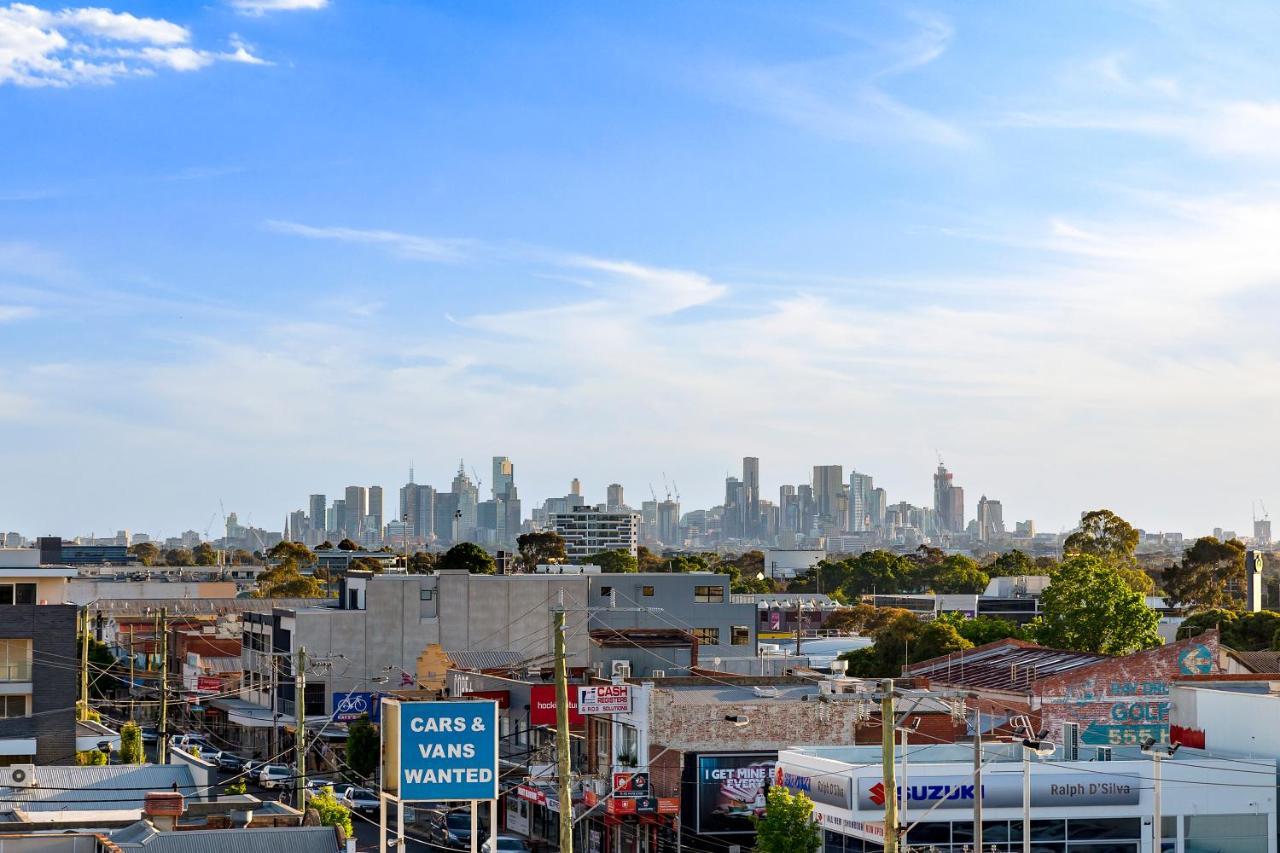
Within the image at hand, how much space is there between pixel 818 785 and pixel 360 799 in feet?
104

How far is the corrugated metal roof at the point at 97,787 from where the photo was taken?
153ft

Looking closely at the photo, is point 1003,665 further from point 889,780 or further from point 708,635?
point 708,635

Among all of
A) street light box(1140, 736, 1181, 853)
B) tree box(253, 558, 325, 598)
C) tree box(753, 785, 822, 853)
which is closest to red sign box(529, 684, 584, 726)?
tree box(753, 785, 822, 853)

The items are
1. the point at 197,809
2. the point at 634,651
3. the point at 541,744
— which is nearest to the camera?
the point at 197,809

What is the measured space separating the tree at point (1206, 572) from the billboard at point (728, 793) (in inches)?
4668

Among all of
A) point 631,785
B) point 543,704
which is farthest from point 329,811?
point 543,704

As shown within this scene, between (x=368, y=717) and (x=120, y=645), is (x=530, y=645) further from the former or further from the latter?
(x=120, y=645)

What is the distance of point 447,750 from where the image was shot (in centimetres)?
2664

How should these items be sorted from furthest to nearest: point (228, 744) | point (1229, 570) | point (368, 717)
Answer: point (1229, 570)
point (228, 744)
point (368, 717)

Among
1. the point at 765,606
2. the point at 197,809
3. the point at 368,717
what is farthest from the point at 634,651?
the point at 765,606

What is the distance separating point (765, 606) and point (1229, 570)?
1789 inches

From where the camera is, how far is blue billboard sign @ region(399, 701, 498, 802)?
26375 mm

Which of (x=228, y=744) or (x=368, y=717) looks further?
(x=228, y=744)

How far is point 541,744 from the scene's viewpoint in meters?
70.3
